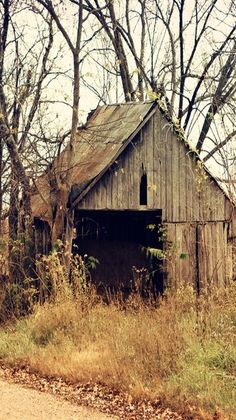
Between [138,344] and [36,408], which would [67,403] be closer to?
[36,408]

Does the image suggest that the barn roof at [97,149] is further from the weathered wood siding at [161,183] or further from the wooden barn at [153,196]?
the weathered wood siding at [161,183]

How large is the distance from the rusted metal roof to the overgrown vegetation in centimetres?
221

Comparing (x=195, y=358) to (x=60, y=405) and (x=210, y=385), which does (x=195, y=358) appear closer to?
(x=210, y=385)

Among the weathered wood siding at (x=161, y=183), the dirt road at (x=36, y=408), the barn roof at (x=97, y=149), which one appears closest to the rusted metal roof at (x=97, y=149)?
the barn roof at (x=97, y=149)

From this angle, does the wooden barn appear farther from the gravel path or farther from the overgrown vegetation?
the gravel path

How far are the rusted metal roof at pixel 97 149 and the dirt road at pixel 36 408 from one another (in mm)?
5221

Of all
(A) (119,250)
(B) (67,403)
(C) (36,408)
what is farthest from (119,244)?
(C) (36,408)

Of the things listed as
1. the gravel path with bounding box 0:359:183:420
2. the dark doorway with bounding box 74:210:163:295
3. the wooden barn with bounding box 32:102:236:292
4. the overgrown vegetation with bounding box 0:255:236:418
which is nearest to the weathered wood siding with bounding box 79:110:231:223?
the wooden barn with bounding box 32:102:236:292

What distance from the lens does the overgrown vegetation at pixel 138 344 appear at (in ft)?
25.8

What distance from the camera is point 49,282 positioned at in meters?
12.4

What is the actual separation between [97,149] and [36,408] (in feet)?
26.6

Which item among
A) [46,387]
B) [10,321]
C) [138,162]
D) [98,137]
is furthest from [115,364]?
[98,137]

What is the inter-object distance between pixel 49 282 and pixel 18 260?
1.09 meters

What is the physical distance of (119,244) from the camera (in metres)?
16.4
